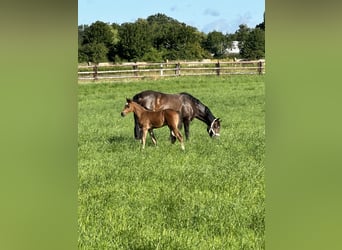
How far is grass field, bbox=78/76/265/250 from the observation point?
9.27 feet

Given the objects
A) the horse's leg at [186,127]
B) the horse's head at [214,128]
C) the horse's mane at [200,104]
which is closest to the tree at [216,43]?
the horse's mane at [200,104]

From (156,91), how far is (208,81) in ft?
0.96

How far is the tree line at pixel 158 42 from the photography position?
9.31 ft

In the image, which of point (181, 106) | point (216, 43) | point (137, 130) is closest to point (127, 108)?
point (137, 130)

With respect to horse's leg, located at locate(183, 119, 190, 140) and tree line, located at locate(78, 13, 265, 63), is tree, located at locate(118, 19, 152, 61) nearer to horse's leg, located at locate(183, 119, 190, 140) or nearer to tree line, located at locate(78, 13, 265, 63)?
tree line, located at locate(78, 13, 265, 63)

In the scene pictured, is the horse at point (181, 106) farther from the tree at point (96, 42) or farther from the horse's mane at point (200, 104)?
→ the tree at point (96, 42)

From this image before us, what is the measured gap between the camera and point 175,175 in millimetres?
3074

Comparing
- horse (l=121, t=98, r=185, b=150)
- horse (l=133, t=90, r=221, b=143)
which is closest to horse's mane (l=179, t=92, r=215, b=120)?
horse (l=133, t=90, r=221, b=143)

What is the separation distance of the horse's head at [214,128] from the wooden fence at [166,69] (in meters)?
0.34

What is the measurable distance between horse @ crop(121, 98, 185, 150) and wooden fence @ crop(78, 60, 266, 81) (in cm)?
26

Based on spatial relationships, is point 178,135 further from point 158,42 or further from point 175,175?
point 158,42
